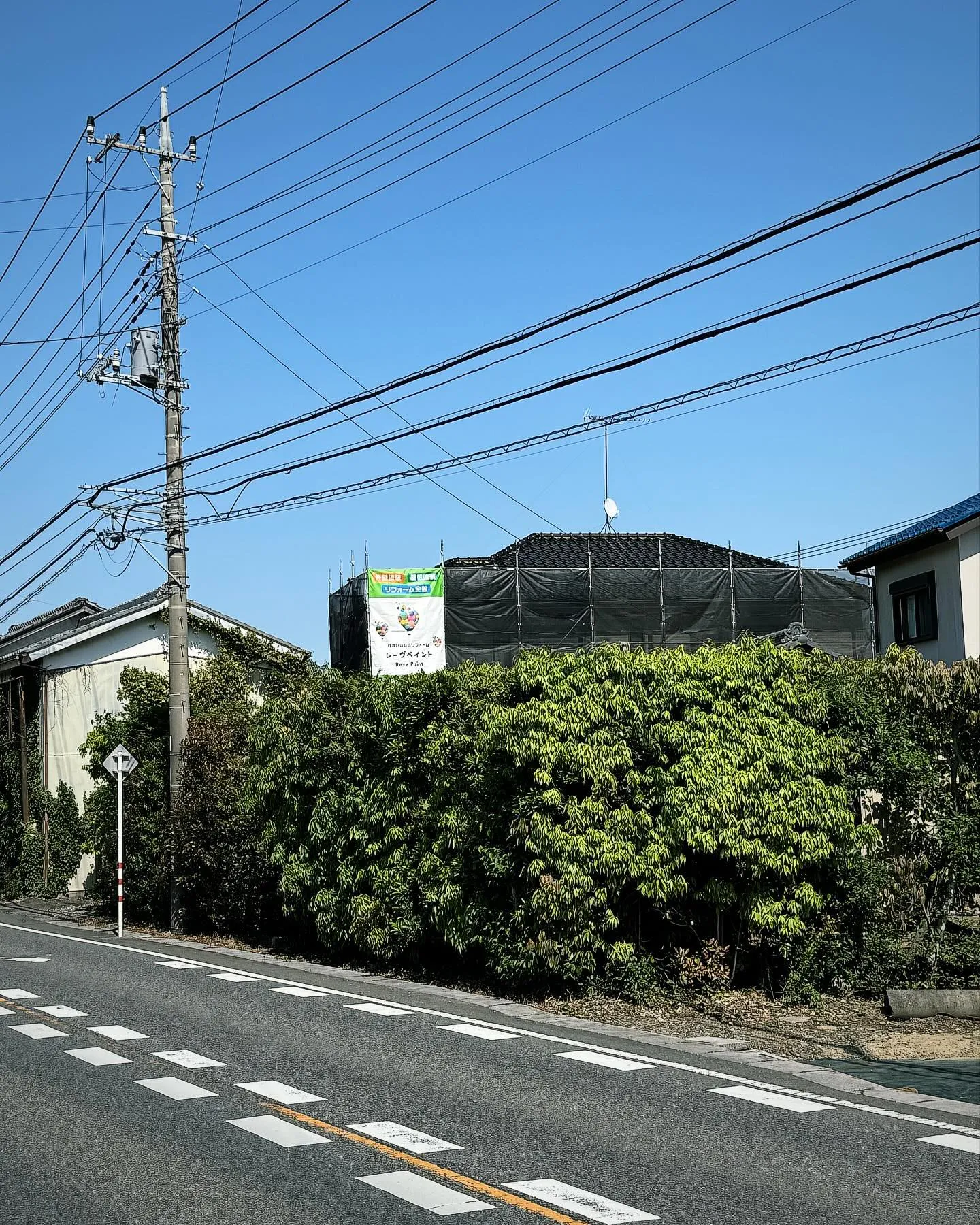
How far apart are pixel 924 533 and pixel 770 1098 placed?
2048cm

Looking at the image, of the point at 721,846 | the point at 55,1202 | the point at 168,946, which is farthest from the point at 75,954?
the point at 55,1202

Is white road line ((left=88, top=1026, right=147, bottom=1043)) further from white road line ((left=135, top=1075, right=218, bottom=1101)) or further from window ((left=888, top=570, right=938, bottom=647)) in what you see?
window ((left=888, top=570, right=938, bottom=647))

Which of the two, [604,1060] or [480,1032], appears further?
[480,1032]

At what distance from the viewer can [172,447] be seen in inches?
899

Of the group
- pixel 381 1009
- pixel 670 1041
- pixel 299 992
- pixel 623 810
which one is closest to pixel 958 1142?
pixel 670 1041

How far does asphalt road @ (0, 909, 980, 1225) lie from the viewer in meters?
6.29

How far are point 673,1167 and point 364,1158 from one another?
1689 mm

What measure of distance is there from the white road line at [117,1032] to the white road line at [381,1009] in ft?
8.02

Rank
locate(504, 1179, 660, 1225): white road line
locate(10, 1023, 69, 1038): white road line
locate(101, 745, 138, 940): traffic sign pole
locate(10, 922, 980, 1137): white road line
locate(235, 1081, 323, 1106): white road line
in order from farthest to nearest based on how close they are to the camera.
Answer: locate(101, 745, 138, 940): traffic sign pole → locate(10, 1023, 69, 1038): white road line → locate(235, 1081, 323, 1106): white road line → locate(10, 922, 980, 1137): white road line → locate(504, 1179, 660, 1225): white road line

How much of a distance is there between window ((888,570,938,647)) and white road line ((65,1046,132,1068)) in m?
21.9

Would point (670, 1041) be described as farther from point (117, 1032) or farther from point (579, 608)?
point (579, 608)

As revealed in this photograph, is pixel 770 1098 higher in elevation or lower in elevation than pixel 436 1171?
lower

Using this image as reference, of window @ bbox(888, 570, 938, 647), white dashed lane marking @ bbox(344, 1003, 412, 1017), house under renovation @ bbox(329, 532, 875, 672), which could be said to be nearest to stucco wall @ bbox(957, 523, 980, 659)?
window @ bbox(888, 570, 938, 647)

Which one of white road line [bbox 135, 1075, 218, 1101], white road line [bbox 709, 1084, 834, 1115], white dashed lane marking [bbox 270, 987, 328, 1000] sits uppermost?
white road line [bbox 135, 1075, 218, 1101]
